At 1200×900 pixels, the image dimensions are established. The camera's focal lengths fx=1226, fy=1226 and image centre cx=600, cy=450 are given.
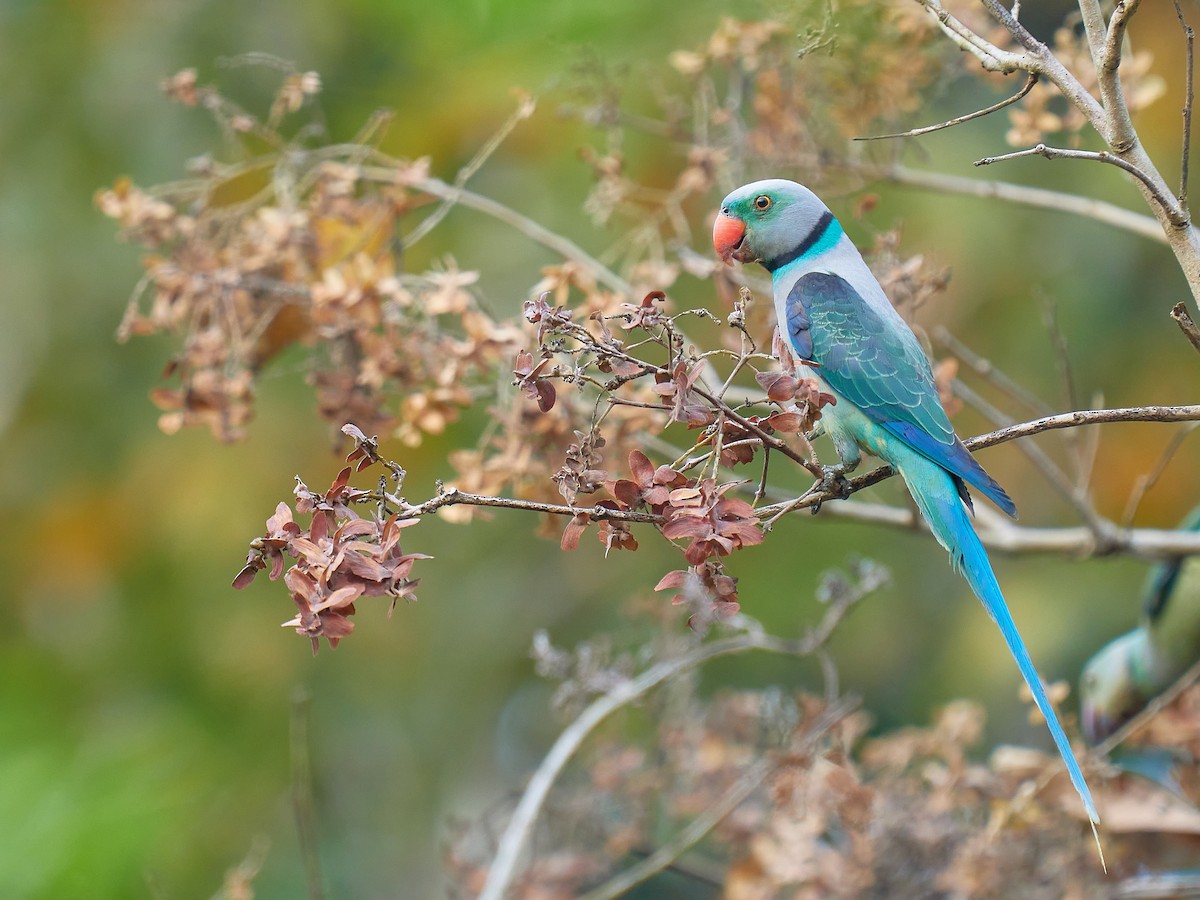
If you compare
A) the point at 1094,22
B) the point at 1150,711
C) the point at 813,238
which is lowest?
the point at 1150,711

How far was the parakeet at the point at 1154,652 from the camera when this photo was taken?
2.97 metres

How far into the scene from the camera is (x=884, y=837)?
2939 millimetres

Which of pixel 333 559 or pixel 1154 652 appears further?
pixel 1154 652

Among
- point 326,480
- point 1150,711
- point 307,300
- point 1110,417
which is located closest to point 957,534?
point 1110,417

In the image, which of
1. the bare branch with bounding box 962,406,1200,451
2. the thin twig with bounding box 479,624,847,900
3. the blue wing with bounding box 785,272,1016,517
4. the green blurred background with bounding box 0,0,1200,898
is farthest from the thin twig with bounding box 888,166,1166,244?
the green blurred background with bounding box 0,0,1200,898

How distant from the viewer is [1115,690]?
10.1 feet

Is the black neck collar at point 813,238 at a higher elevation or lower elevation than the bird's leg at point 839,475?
higher

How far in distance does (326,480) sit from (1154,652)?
3.99 meters

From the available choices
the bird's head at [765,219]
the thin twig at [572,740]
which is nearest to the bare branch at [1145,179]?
the bird's head at [765,219]

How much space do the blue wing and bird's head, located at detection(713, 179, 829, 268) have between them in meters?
0.16

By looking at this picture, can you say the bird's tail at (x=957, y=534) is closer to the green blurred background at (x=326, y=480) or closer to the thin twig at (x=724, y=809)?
the thin twig at (x=724, y=809)

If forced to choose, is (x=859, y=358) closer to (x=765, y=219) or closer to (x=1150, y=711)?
(x=765, y=219)

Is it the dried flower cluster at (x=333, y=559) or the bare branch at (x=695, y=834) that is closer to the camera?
the dried flower cluster at (x=333, y=559)

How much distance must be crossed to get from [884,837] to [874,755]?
36cm
